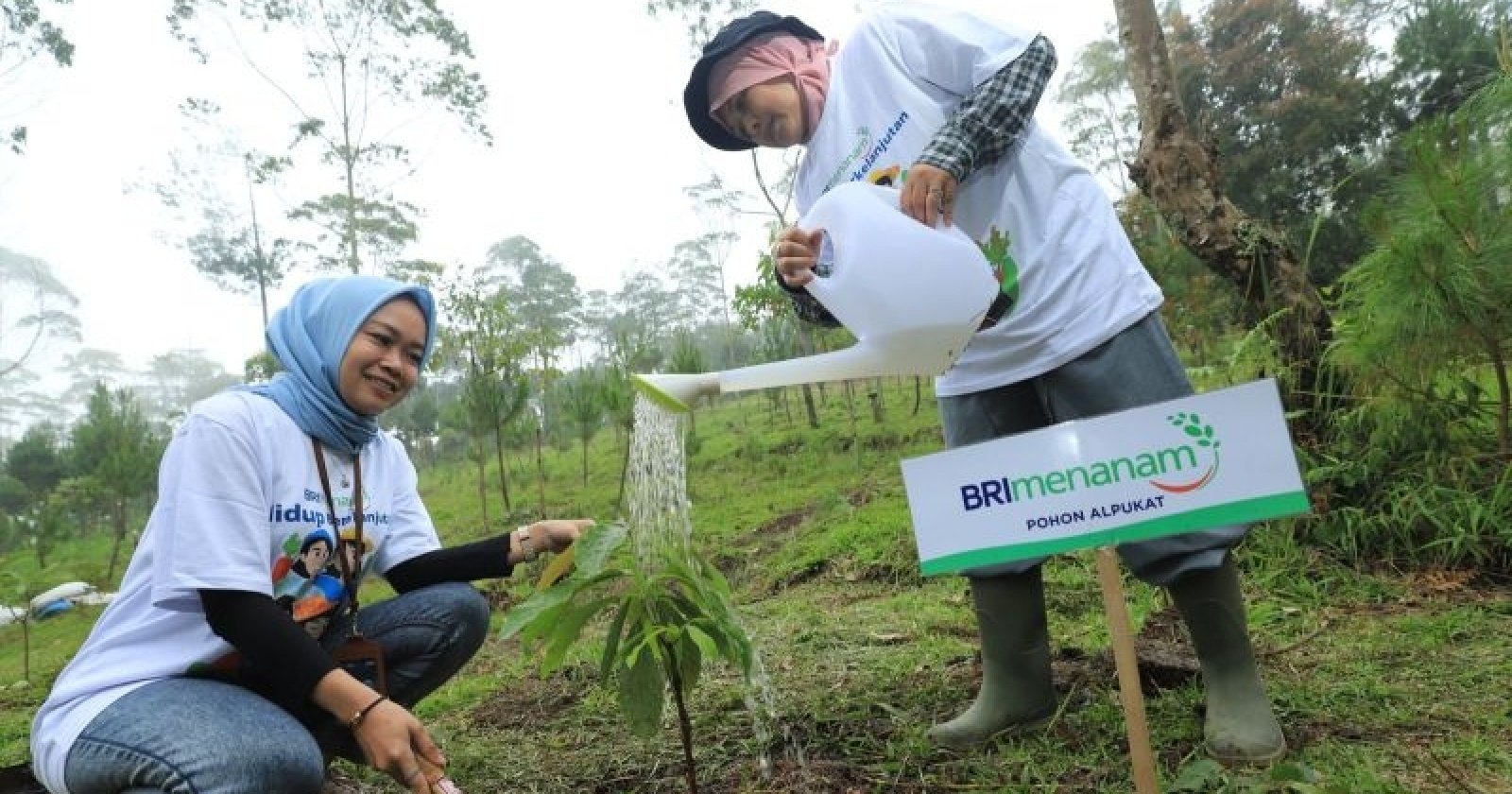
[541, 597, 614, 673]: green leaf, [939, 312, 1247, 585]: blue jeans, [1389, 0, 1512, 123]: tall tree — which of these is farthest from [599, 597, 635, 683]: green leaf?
[1389, 0, 1512, 123]: tall tree

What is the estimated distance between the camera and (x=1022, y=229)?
4.72 ft

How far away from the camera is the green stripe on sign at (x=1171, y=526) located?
38.6 inches

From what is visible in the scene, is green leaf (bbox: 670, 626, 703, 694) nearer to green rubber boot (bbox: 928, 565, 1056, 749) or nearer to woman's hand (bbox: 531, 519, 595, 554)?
woman's hand (bbox: 531, 519, 595, 554)

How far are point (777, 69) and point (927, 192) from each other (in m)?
0.44

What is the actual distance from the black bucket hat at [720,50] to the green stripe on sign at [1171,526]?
977mm

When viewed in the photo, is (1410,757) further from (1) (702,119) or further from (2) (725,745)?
(1) (702,119)

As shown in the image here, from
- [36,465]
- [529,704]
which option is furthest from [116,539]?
[529,704]

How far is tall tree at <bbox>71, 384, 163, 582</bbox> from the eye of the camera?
363 inches

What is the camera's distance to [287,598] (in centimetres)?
148

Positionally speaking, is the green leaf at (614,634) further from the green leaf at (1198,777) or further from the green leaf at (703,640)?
the green leaf at (1198,777)

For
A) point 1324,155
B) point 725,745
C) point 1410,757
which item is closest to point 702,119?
point 725,745

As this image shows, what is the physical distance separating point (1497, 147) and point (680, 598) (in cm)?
253

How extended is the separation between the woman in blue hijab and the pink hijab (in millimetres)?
738

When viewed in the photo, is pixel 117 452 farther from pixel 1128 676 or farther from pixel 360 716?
pixel 1128 676
